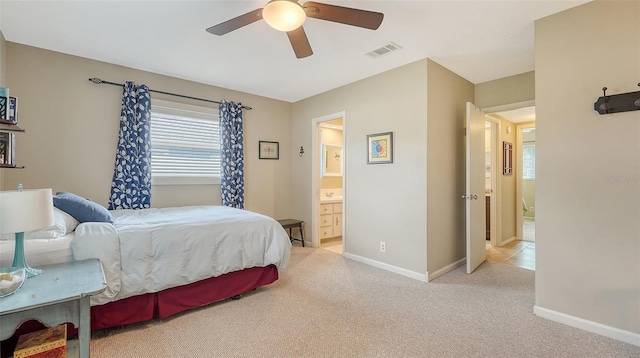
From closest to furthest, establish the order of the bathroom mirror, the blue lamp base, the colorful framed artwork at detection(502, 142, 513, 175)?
the blue lamp base → the colorful framed artwork at detection(502, 142, 513, 175) → the bathroom mirror

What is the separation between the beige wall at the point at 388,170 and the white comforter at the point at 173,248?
133cm

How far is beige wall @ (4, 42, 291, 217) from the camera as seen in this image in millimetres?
2814

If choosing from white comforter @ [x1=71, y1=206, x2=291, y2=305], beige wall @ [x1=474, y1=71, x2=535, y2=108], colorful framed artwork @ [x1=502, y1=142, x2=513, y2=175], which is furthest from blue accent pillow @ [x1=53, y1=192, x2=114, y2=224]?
colorful framed artwork @ [x1=502, y1=142, x2=513, y2=175]

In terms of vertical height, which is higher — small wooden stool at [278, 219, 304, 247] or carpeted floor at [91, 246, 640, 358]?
small wooden stool at [278, 219, 304, 247]

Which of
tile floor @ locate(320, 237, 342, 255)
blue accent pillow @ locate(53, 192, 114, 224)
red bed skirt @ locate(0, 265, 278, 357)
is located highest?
blue accent pillow @ locate(53, 192, 114, 224)

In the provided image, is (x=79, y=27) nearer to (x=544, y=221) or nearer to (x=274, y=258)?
(x=274, y=258)

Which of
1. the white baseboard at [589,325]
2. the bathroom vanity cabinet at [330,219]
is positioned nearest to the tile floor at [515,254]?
the white baseboard at [589,325]

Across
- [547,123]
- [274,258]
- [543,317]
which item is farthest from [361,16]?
[543,317]

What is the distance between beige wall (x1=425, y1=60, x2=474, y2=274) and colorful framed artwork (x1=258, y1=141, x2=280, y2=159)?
2.52 m

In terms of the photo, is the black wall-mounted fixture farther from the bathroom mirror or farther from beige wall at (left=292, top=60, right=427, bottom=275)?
the bathroom mirror

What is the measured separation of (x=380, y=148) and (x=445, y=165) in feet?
2.57

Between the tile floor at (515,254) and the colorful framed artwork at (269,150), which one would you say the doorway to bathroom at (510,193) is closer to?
the tile floor at (515,254)

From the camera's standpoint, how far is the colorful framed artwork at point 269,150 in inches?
180

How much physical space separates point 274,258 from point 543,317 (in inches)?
90.1
